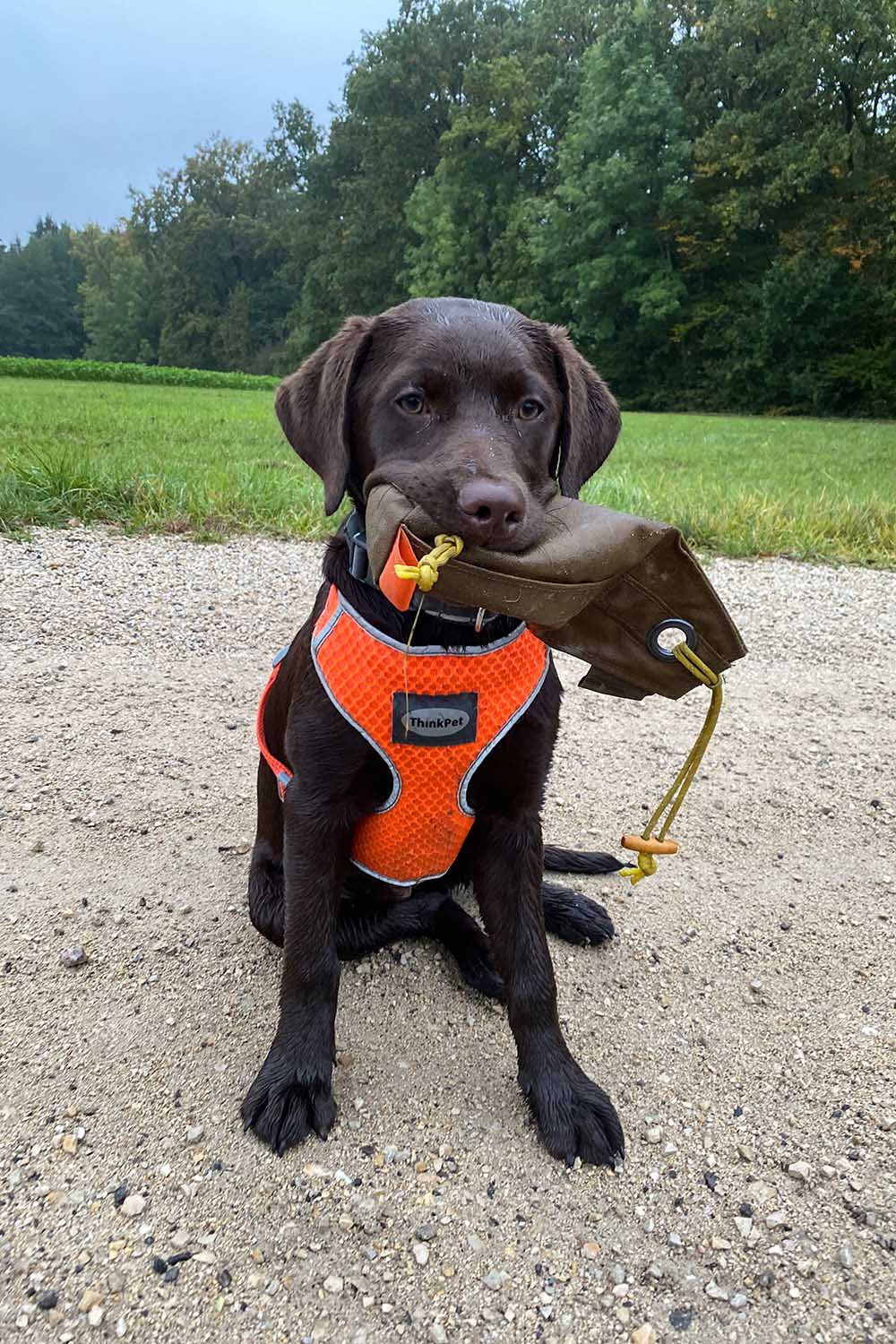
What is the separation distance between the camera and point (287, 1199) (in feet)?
6.02

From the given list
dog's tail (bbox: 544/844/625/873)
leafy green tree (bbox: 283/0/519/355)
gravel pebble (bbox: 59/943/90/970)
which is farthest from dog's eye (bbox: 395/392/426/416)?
leafy green tree (bbox: 283/0/519/355)

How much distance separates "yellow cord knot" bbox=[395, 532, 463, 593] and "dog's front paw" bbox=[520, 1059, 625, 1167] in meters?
1.16

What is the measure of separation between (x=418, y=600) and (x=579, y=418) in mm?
726

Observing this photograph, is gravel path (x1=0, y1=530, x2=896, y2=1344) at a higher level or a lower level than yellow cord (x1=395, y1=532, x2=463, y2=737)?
lower

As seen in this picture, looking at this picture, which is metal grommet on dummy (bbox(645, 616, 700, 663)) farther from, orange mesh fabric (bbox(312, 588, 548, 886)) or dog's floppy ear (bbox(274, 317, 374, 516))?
dog's floppy ear (bbox(274, 317, 374, 516))

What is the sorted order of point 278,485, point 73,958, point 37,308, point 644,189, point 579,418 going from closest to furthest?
point 579,418 < point 73,958 < point 278,485 < point 644,189 < point 37,308

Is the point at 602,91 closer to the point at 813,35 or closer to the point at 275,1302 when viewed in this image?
the point at 813,35

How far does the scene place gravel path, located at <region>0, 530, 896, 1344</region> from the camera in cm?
165

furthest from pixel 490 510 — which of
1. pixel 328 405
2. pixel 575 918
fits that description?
pixel 575 918

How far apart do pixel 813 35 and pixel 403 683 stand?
122 feet

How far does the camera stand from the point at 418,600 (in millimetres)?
1936

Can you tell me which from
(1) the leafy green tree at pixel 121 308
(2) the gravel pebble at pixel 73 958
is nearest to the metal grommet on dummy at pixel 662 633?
(2) the gravel pebble at pixel 73 958

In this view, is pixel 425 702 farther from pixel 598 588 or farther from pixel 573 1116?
pixel 573 1116

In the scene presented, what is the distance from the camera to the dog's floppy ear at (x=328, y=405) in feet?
7.14
